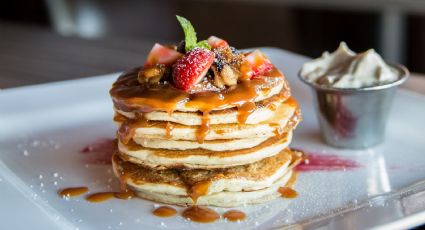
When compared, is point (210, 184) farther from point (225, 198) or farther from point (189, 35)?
point (189, 35)

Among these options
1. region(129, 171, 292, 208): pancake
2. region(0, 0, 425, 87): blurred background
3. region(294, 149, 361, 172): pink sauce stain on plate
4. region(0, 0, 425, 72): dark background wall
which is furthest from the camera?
region(0, 0, 425, 72): dark background wall

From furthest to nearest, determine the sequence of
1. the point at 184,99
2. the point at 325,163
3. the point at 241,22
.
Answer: the point at 241,22 → the point at 325,163 → the point at 184,99

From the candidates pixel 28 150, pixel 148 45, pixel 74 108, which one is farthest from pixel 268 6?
pixel 28 150

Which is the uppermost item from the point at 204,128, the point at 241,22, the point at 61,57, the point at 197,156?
the point at 204,128

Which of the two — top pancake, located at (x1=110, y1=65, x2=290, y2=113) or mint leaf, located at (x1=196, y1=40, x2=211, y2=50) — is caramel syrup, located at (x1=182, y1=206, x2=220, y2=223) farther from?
mint leaf, located at (x1=196, y1=40, x2=211, y2=50)

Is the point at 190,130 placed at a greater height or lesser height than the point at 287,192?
greater

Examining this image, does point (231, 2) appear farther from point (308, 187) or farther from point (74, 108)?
point (308, 187)

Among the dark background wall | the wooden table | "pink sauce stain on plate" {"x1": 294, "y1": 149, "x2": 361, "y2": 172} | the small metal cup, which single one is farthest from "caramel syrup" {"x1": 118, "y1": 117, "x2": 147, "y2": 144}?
the dark background wall

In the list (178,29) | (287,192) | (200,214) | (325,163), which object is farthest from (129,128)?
(178,29)
